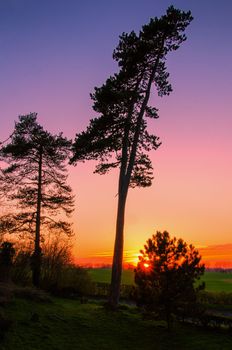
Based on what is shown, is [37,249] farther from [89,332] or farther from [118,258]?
[89,332]

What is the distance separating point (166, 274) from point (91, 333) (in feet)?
12.4

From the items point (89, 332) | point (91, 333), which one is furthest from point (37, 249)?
point (91, 333)

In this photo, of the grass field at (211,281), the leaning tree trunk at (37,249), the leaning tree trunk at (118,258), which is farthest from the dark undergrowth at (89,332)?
the grass field at (211,281)

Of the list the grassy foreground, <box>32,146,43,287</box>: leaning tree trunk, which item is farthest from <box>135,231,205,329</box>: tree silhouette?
<box>32,146,43,287</box>: leaning tree trunk

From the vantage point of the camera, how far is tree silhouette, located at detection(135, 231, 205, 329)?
603 inches

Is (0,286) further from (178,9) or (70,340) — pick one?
(178,9)

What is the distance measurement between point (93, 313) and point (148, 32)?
16.9 metres

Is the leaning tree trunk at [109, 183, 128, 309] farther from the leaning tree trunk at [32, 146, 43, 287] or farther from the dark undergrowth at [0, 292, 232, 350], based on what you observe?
the leaning tree trunk at [32, 146, 43, 287]

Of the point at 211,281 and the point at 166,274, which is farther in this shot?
the point at 211,281

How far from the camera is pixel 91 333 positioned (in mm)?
15281

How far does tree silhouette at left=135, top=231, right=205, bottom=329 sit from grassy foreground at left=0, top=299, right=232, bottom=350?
4.01 ft

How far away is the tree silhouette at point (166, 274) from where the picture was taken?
15305 millimetres

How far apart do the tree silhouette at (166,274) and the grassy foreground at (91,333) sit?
1221 millimetres

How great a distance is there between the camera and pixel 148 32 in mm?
24125
